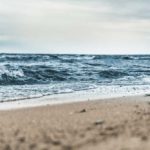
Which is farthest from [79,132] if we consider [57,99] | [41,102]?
[57,99]

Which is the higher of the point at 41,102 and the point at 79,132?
the point at 79,132

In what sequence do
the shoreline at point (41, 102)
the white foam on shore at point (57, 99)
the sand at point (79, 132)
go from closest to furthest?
1. the sand at point (79, 132)
2. the shoreline at point (41, 102)
3. the white foam on shore at point (57, 99)

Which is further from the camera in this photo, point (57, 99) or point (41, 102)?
point (57, 99)

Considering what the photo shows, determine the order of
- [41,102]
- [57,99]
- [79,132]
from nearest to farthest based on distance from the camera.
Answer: [79,132]
[41,102]
[57,99]

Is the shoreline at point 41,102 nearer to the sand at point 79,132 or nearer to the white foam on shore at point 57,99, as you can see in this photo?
the white foam on shore at point 57,99

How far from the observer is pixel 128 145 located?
23.1ft

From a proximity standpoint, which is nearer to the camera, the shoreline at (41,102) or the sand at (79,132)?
the sand at (79,132)

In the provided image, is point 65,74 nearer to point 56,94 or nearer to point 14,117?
point 56,94

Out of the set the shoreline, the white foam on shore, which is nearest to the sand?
the shoreline

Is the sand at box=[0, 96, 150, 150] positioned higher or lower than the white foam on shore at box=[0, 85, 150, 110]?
higher

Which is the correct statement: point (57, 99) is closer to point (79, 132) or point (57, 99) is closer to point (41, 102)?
point (41, 102)

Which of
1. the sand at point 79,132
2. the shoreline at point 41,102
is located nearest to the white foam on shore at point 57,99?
the shoreline at point 41,102

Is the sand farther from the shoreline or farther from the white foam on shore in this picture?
the white foam on shore

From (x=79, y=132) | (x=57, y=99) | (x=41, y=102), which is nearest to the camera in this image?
(x=79, y=132)
